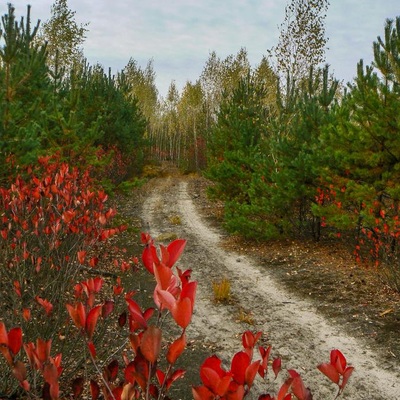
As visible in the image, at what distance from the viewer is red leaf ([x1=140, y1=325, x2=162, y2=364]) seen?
40.4 inches

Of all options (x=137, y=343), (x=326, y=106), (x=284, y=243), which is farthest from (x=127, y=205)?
(x=137, y=343)

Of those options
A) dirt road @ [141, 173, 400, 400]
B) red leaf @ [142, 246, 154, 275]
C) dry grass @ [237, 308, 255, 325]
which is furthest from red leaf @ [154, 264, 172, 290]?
dry grass @ [237, 308, 255, 325]

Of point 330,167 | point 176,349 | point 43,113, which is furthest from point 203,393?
point 330,167

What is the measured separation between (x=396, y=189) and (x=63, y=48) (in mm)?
23933

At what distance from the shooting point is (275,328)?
6410mm

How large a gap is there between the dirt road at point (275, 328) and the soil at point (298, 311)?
12 millimetres

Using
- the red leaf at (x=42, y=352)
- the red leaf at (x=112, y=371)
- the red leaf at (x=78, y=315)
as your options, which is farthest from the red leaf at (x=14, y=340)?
the red leaf at (x=112, y=371)

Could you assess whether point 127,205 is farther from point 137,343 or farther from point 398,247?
point 137,343

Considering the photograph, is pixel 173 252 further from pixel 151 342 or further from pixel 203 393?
pixel 203 393

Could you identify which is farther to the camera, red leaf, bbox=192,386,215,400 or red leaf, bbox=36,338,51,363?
red leaf, bbox=36,338,51,363

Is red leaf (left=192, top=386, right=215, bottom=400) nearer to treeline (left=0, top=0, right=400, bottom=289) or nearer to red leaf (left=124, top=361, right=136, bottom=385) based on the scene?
red leaf (left=124, top=361, right=136, bottom=385)

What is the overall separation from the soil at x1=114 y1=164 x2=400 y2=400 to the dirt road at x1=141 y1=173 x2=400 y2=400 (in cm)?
1

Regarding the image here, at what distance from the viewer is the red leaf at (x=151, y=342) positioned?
1.03 meters

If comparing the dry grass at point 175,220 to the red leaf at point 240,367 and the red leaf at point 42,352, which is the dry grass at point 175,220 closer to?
the red leaf at point 42,352
